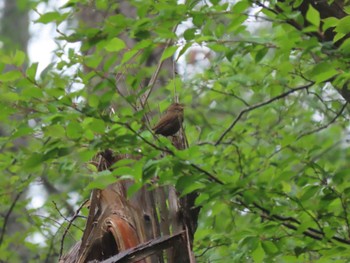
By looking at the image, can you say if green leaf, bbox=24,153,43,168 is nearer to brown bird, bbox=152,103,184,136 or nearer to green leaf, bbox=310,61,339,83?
brown bird, bbox=152,103,184,136

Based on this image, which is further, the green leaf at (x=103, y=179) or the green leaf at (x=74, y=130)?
the green leaf at (x=103, y=179)

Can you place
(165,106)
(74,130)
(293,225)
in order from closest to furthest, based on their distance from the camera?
(74,130) → (165,106) → (293,225)

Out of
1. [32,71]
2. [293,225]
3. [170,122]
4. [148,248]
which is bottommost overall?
[148,248]

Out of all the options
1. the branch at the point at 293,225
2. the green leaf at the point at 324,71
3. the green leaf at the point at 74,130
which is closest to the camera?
the green leaf at the point at 74,130

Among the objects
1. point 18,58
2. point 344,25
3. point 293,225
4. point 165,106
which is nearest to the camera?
point 18,58

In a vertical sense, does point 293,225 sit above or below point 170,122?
below

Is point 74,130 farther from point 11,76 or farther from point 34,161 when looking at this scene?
point 11,76

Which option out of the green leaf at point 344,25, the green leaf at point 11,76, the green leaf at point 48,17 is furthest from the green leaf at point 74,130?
the green leaf at point 344,25

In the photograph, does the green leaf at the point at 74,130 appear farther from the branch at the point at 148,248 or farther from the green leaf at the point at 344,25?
the green leaf at the point at 344,25

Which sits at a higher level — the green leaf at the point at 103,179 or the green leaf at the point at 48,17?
the green leaf at the point at 48,17

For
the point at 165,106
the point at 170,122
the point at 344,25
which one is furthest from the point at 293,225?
the point at 344,25

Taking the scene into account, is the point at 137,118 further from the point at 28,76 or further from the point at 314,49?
the point at 314,49

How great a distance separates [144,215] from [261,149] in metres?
2.03

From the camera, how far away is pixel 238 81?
13.1ft
